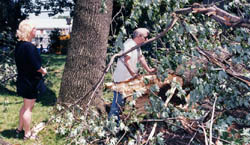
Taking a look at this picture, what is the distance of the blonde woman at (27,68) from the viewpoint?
4125mm

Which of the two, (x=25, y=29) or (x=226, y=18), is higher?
(x=226, y=18)

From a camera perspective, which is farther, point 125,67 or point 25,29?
point 125,67

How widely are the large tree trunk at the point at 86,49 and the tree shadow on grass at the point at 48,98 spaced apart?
1.43m

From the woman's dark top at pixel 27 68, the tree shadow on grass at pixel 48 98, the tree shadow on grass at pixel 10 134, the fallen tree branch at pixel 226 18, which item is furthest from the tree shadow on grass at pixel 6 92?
the fallen tree branch at pixel 226 18

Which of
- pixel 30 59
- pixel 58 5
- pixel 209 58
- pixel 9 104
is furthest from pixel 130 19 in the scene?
pixel 58 5

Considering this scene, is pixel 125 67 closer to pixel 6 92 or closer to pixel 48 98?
pixel 48 98

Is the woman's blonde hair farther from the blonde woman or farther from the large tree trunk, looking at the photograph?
the large tree trunk

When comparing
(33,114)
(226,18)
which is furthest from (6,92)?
(226,18)

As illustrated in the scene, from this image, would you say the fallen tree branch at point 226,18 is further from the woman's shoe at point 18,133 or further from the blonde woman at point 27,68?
the woman's shoe at point 18,133

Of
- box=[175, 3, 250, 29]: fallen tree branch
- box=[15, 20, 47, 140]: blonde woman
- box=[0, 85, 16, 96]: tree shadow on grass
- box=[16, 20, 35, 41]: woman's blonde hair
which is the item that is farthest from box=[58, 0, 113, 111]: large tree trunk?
box=[175, 3, 250, 29]: fallen tree branch

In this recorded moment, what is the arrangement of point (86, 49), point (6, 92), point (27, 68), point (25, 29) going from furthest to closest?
point (6, 92)
point (86, 49)
point (27, 68)
point (25, 29)

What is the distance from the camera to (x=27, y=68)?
13.9ft

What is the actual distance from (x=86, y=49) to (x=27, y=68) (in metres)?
1.15

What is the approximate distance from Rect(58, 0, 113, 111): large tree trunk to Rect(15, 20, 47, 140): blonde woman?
785 mm
